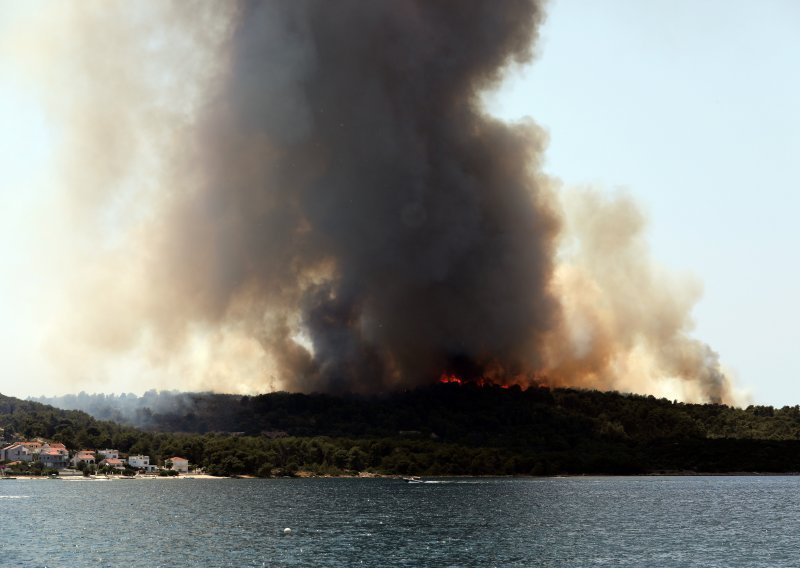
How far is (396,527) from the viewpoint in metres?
98.5

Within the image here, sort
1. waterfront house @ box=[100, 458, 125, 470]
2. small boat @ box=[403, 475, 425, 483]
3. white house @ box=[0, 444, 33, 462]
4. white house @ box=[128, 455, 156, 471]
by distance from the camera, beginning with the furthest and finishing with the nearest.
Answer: white house @ box=[128, 455, 156, 471] < waterfront house @ box=[100, 458, 125, 470] < white house @ box=[0, 444, 33, 462] < small boat @ box=[403, 475, 425, 483]

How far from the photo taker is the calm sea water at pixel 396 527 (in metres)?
76.6

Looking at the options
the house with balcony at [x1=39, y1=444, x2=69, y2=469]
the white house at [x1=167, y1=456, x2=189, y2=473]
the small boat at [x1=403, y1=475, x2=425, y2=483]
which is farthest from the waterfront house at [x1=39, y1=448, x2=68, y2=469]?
the small boat at [x1=403, y1=475, x2=425, y2=483]

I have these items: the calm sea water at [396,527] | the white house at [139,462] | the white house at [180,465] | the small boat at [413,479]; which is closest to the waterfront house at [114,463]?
the white house at [139,462]

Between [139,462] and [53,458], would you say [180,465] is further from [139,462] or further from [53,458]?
[53,458]

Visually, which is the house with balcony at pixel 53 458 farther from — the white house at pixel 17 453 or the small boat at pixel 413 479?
the small boat at pixel 413 479

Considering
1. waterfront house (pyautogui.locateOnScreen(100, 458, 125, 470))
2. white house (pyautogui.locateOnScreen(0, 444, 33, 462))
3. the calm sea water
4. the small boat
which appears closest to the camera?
the calm sea water

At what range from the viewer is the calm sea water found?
7662cm

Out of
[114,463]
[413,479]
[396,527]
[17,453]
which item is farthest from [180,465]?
[396,527]

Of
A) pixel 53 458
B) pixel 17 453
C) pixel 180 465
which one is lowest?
pixel 180 465

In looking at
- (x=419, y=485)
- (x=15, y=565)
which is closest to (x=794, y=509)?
(x=419, y=485)

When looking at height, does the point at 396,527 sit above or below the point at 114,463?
below

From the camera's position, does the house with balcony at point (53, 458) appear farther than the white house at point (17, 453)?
No

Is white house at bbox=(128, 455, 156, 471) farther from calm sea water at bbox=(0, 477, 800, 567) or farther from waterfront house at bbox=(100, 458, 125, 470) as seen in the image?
calm sea water at bbox=(0, 477, 800, 567)
